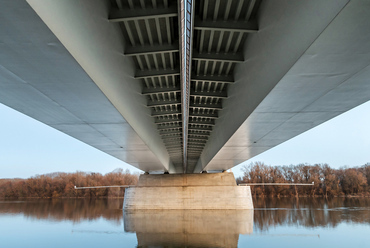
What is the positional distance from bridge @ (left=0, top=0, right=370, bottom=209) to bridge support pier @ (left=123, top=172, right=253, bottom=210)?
65.8 feet

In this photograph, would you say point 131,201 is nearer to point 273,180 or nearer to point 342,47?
point 342,47

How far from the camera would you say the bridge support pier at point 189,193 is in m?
28.4

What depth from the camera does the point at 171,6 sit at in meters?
5.25

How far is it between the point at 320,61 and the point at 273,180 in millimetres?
101094

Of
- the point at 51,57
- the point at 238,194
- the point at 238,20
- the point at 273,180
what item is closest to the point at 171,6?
the point at 238,20

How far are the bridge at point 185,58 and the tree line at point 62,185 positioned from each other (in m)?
105

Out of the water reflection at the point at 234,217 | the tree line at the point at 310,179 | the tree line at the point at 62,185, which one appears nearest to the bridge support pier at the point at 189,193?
the water reflection at the point at 234,217

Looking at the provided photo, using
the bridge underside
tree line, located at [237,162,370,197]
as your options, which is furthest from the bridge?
tree line, located at [237,162,370,197]

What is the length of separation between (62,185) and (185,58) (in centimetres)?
11583

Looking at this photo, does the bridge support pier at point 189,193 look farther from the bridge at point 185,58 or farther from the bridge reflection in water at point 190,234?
the bridge at point 185,58

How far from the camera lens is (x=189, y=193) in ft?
93.5

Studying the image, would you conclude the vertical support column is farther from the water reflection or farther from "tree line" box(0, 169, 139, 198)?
"tree line" box(0, 169, 139, 198)

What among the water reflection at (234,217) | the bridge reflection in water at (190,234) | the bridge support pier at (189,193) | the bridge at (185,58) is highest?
the bridge at (185,58)

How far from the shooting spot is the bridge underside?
3.81 meters
